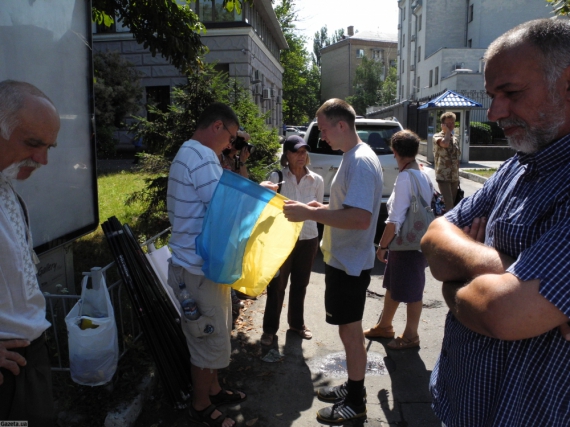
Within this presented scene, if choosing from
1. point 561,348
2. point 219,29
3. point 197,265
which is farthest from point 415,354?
point 219,29

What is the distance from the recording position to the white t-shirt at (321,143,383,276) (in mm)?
2977

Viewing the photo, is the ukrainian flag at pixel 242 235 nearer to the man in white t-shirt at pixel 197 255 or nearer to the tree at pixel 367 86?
the man in white t-shirt at pixel 197 255

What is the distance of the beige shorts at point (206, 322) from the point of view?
3064mm

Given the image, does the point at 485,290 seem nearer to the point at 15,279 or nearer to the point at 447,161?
the point at 15,279

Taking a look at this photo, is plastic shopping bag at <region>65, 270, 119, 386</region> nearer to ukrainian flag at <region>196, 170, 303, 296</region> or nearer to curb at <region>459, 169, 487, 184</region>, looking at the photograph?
ukrainian flag at <region>196, 170, 303, 296</region>

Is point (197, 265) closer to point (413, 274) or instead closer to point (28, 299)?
point (28, 299)

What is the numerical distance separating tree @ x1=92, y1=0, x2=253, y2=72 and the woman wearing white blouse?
4220mm

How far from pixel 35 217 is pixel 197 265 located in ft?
5.71

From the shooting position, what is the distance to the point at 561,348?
1344mm

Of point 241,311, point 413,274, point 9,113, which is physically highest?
point 9,113

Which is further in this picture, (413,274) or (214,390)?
(413,274)

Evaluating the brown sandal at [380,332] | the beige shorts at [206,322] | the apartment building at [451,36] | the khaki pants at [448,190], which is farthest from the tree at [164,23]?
the apartment building at [451,36]

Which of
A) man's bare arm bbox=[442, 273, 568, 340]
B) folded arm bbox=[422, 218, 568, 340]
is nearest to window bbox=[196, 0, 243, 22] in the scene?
folded arm bbox=[422, 218, 568, 340]

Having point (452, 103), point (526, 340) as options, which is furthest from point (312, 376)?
point (452, 103)
